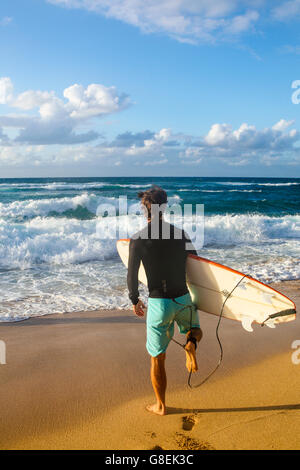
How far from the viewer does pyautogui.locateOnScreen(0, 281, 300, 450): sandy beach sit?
2.42 metres

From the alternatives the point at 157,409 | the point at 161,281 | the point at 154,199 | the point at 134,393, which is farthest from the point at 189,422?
the point at 154,199

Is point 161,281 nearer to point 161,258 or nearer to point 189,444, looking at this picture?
point 161,258

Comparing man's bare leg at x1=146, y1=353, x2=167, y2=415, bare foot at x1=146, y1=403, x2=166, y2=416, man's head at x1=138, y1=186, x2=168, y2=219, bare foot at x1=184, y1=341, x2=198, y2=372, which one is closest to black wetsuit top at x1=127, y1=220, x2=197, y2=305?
man's head at x1=138, y1=186, x2=168, y2=219

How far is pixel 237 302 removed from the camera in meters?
3.27

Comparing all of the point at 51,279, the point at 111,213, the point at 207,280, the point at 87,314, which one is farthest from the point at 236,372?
the point at 111,213

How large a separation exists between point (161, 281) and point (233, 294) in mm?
1018

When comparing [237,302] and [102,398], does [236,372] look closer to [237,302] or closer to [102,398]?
[237,302]

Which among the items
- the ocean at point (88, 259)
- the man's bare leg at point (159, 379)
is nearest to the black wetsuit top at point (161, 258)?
the man's bare leg at point (159, 379)

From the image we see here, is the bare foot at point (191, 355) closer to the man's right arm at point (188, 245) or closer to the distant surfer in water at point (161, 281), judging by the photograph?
the distant surfer in water at point (161, 281)

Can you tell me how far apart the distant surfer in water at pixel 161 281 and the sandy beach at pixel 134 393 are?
0.35 meters

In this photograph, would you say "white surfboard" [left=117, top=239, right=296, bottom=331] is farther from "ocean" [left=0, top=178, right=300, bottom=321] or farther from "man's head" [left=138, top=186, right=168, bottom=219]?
"ocean" [left=0, top=178, right=300, bottom=321]

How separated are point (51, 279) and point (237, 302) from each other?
496 cm

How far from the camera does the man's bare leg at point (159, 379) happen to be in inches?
102
